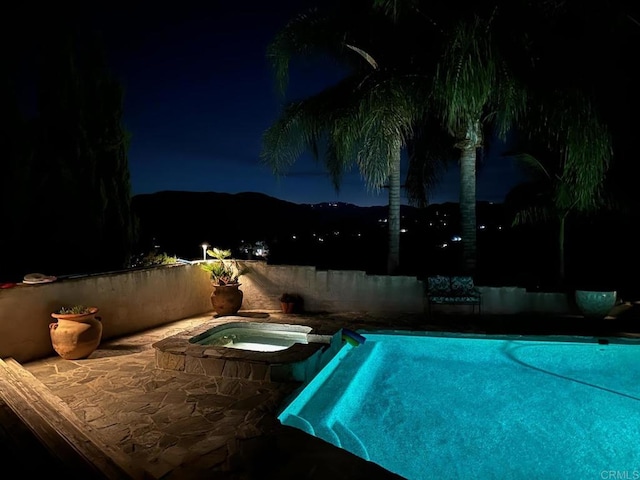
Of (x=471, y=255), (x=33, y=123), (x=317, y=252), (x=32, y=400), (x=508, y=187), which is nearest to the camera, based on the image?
(x=32, y=400)

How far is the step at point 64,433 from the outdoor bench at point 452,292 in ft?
21.2

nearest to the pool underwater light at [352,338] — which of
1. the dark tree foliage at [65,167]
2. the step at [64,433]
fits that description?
the step at [64,433]

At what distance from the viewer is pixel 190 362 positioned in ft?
18.9

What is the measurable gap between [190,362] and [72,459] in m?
2.75

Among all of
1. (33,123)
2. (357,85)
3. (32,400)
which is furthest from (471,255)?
(33,123)

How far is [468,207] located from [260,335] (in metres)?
5.47

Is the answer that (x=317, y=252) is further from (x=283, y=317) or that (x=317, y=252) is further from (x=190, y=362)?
(x=190, y=362)

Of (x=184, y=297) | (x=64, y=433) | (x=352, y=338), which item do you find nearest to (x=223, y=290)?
(x=184, y=297)

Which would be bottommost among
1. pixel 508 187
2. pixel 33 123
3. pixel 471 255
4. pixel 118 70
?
pixel 471 255

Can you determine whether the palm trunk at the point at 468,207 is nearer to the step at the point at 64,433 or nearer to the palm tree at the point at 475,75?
the palm tree at the point at 475,75

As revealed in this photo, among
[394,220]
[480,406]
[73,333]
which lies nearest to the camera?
[480,406]

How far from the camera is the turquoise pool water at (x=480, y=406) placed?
15.3ft

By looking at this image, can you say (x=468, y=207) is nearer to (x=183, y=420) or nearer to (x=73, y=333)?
(x=183, y=420)

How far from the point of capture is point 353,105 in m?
8.96
